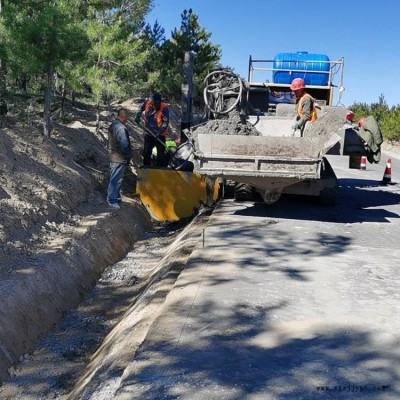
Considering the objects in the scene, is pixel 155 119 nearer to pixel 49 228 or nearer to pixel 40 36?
pixel 40 36

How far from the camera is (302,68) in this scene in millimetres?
12828

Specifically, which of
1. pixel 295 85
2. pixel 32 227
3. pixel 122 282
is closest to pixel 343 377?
pixel 122 282

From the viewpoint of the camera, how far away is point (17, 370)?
4.59m

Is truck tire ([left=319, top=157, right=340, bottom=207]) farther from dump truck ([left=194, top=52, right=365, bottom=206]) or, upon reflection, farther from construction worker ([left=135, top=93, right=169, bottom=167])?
construction worker ([left=135, top=93, right=169, bottom=167])

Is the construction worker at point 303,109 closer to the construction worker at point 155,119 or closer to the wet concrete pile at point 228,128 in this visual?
the wet concrete pile at point 228,128

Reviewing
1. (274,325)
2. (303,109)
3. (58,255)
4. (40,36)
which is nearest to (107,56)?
(40,36)

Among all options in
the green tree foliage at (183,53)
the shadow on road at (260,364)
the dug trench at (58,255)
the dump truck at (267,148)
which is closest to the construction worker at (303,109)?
the dump truck at (267,148)

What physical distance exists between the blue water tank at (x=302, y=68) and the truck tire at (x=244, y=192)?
4.77 metres

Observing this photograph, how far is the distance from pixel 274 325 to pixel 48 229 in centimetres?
396

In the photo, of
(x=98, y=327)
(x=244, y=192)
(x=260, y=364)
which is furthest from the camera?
(x=244, y=192)

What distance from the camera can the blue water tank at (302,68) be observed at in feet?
41.2

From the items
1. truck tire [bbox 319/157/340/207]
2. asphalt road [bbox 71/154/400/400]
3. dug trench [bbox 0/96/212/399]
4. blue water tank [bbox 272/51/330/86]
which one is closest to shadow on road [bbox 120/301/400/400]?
asphalt road [bbox 71/154/400/400]

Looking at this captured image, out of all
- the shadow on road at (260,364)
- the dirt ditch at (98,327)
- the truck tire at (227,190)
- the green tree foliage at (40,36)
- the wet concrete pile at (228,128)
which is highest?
the green tree foliage at (40,36)

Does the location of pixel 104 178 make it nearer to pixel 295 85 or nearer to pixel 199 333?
pixel 295 85
